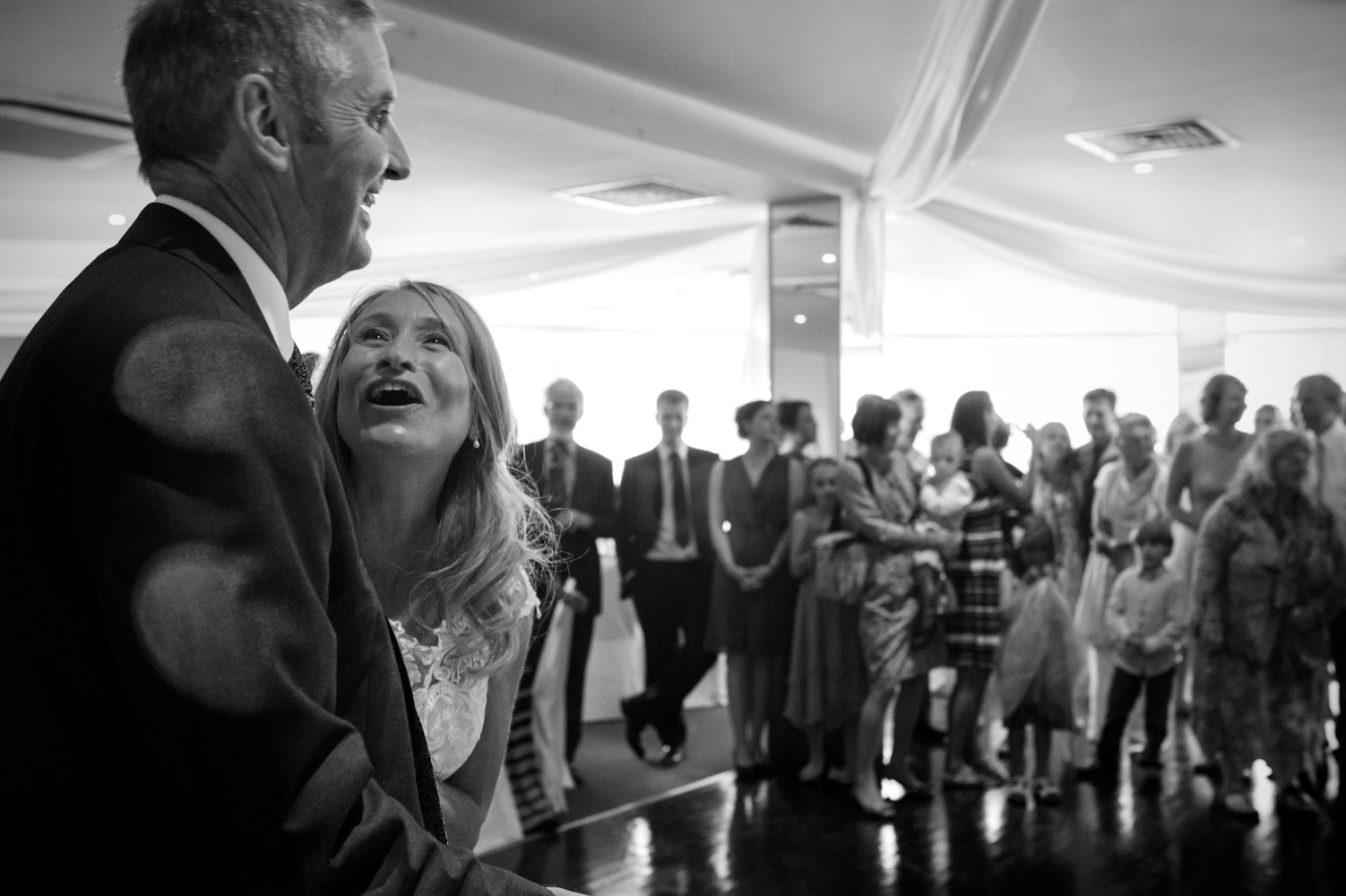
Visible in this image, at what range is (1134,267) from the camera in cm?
533

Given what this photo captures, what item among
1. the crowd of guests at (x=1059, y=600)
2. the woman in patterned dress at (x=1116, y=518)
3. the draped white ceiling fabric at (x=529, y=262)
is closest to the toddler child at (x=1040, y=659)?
the crowd of guests at (x=1059, y=600)

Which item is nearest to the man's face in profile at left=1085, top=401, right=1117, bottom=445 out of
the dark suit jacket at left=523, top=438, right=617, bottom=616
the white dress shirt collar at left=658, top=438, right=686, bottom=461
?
the white dress shirt collar at left=658, top=438, right=686, bottom=461

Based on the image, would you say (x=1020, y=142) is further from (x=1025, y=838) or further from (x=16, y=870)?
(x=16, y=870)

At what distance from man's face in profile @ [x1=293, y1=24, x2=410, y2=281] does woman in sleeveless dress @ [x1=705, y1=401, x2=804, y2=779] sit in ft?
15.2

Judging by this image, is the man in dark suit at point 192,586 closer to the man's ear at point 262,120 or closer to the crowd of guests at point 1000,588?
the man's ear at point 262,120

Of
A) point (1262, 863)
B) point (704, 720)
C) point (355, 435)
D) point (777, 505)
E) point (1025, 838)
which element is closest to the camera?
point (355, 435)

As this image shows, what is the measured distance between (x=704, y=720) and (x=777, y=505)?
1.70 m

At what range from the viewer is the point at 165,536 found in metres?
0.59

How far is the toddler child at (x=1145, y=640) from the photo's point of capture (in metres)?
5.05

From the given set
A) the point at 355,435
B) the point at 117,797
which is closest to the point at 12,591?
the point at 117,797

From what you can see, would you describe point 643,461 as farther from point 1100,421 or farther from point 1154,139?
point 1154,139

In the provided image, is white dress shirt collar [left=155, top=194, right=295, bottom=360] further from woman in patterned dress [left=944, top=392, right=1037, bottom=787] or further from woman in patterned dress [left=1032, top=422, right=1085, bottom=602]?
woman in patterned dress [left=1032, top=422, right=1085, bottom=602]

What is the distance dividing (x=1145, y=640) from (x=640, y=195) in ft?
10.3

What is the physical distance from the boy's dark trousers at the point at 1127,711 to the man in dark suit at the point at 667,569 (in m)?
1.66
